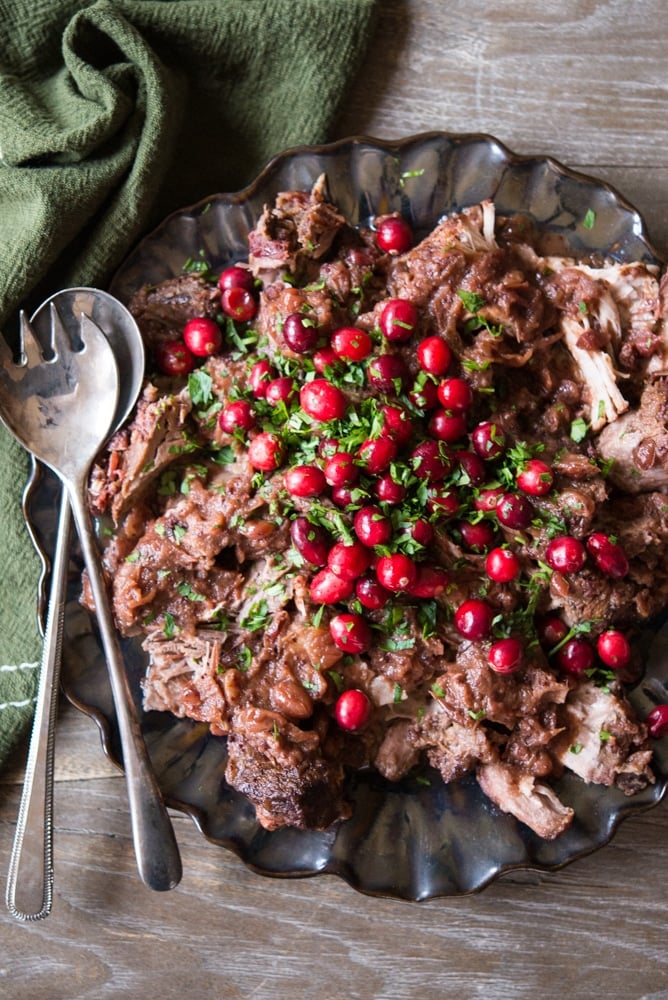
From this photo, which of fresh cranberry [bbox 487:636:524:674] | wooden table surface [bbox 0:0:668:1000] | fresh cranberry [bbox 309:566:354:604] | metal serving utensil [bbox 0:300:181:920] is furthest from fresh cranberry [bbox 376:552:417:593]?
wooden table surface [bbox 0:0:668:1000]

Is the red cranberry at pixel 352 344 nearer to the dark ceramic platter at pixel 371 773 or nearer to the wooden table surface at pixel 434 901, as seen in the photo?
the dark ceramic platter at pixel 371 773

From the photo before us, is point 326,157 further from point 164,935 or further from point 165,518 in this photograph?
point 164,935

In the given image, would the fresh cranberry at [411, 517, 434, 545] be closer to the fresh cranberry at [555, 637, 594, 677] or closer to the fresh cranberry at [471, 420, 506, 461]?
the fresh cranberry at [471, 420, 506, 461]

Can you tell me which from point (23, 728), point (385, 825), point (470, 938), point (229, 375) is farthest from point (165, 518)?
point (470, 938)

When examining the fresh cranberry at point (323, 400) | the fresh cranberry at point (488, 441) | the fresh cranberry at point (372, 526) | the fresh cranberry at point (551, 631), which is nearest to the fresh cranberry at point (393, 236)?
the fresh cranberry at point (323, 400)

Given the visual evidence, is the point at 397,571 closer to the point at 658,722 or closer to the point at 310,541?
the point at 310,541

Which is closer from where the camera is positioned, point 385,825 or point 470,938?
point 385,825
